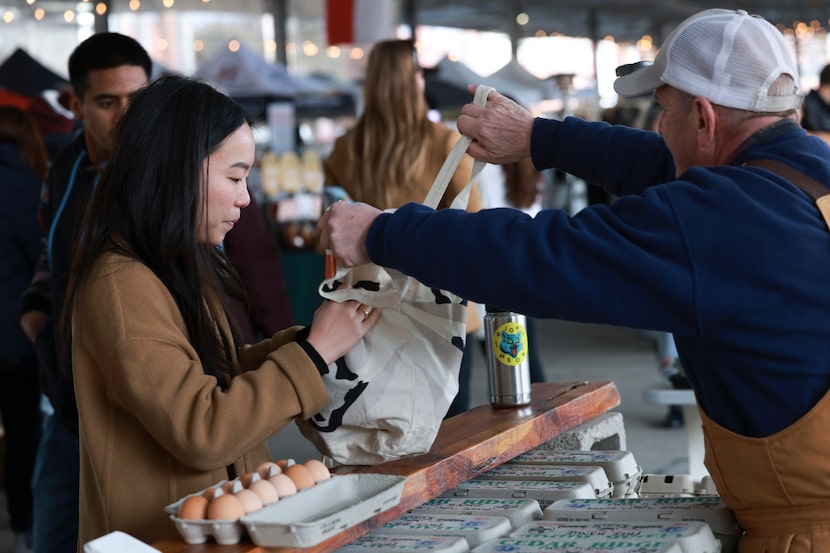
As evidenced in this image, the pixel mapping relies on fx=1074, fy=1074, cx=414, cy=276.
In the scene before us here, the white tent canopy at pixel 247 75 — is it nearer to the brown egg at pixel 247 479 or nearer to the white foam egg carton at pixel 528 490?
the white foam egg carton at pixel 528 490

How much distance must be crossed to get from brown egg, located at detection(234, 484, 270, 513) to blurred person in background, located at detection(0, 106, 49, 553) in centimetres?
287

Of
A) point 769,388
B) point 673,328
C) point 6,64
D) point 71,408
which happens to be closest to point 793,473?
point 769,388

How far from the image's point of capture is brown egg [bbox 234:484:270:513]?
5.19 ft

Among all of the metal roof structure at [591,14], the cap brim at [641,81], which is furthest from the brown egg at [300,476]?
the metal roof structure at [591,14]

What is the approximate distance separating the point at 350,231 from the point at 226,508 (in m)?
0.53

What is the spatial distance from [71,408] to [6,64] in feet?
24.8

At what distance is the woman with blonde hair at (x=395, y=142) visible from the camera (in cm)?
411

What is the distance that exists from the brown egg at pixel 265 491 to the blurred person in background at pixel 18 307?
286 cm

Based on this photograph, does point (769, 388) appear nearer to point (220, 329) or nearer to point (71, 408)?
point (220, 329)

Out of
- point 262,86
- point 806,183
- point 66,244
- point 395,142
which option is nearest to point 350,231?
point 806,183

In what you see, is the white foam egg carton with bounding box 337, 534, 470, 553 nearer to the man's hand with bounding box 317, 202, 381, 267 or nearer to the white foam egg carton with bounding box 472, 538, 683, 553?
the white foam egg carton with bounding box 472, 538, 683, 553

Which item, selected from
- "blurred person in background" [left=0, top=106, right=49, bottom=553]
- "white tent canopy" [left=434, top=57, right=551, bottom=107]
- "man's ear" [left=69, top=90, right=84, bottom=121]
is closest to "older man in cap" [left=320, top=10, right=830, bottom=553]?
"man's ear" [left=69, top=90, right=84, bottom=121]

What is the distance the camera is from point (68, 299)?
1.90 meters

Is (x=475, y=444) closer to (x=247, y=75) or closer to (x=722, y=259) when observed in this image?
(x=722, y=259)
